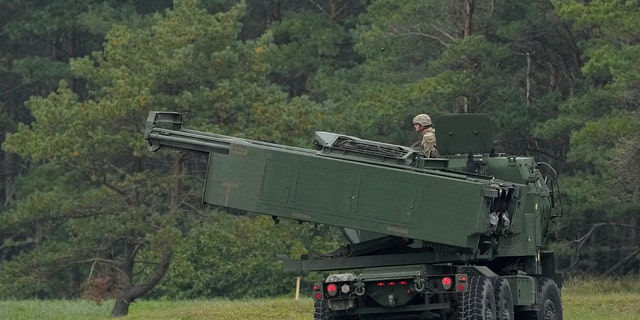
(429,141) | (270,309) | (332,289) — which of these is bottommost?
(270,309)

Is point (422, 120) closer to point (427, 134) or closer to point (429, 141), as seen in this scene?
point (427, 134)

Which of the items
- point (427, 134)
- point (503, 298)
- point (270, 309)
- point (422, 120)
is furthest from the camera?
point (270, 309)

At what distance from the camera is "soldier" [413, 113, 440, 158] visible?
1964 centimetres

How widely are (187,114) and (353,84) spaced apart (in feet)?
46.6

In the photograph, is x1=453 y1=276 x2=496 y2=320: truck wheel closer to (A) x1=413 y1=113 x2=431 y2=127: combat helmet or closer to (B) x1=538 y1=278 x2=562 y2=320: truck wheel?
(B) x1=538 y1=278 x2=562 y2=320: truck wheel

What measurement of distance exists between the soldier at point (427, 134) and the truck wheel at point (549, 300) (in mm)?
2128

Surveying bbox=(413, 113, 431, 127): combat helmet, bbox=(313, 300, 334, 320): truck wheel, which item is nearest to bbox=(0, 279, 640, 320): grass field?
bbox=(413, 113, 431, 127): combat helmet

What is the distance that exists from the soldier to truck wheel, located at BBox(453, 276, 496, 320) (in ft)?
8.14

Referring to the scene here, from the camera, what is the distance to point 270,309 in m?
27.5

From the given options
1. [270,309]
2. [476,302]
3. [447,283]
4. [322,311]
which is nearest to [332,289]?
[322,311]

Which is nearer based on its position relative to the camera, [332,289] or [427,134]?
[332,289]

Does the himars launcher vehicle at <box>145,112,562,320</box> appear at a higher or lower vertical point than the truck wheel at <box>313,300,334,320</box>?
higher

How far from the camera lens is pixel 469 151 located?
19391mm

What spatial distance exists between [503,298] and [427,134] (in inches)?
107
